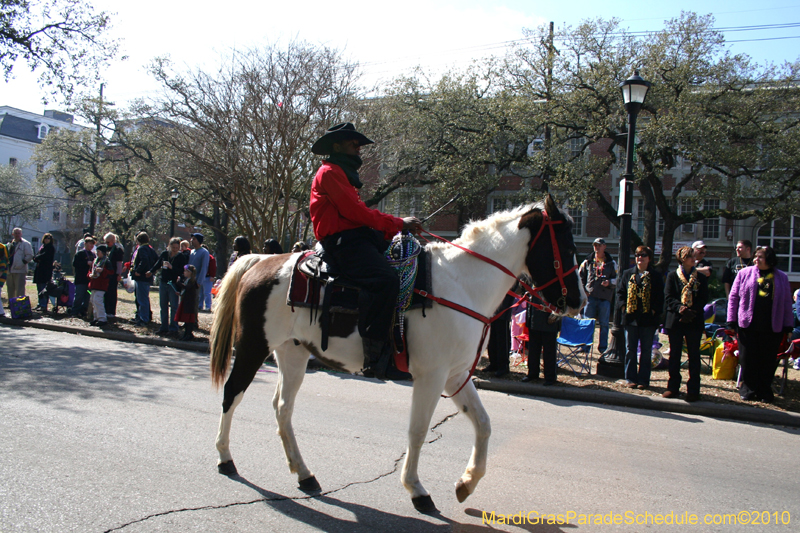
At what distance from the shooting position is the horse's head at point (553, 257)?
3.89 m

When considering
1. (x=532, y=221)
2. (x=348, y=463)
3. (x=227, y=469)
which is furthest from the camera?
(x=348, y=463)

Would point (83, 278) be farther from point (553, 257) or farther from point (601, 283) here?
point (553, 257)

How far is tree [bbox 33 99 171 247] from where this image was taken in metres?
31.6

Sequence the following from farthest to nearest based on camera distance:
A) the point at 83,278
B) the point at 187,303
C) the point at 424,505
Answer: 1. the point at 83,278
2. the point at 187,303
3. the point at 424,505

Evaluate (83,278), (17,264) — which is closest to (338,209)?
(83,278)

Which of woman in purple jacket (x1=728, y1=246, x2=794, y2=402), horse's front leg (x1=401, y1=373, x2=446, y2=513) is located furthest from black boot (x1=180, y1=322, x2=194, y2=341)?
woman in purple jacket (x1=728, y1=246, x2=794, y2=402)

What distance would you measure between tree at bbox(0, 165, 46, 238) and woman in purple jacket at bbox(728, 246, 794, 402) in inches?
2121

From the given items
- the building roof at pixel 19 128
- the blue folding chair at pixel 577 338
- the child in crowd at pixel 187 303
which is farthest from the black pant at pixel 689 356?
the building roof at pixel 19 128

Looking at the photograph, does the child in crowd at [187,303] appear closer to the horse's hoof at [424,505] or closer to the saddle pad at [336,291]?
the saddle pad at [336,291]

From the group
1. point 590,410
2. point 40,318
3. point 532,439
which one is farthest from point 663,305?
point 40,318

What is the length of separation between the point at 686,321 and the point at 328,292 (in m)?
6.03

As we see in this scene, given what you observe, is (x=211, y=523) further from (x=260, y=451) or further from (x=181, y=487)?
(x=260, y=451)

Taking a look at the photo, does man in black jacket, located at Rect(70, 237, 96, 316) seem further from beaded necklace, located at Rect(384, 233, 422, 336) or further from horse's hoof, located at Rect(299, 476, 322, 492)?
beaded necklace, located at Rect(384, 233, 422, 336)

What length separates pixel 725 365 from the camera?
354 inches
